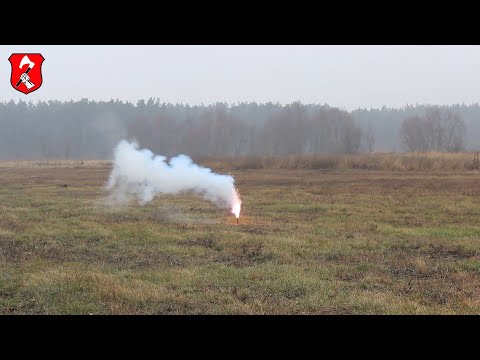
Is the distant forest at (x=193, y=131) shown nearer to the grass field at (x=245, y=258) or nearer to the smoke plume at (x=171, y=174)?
the smoke plume at (x=171, y=174)

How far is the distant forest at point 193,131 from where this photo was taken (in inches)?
3767

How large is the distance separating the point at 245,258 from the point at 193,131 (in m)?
84.4

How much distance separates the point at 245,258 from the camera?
14.8 m

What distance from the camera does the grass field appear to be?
34.9ft

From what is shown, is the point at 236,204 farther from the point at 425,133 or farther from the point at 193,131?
the point at 425,133

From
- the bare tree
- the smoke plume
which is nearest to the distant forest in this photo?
the bare tree

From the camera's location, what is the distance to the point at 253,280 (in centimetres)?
1228

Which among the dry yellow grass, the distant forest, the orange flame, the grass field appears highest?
the distant forest

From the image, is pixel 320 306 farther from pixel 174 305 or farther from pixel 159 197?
pixel 159 197

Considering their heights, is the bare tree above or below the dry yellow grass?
above

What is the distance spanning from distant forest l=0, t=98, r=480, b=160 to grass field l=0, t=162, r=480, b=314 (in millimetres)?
59158

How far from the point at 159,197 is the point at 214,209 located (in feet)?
26.8

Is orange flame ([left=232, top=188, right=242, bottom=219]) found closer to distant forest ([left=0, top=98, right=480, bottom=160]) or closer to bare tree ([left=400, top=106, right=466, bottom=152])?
distant forest ([left=0, top=98, right=480, bottom=160])

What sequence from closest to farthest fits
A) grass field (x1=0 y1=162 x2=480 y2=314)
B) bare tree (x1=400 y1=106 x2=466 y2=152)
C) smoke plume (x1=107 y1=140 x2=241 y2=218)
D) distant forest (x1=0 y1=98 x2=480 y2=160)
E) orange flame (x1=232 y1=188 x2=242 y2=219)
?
grass field (x1=0 y1=162 x2=480 y2=314) → orange flame (x1=232 y1=188 x2=242 y2=219) → smoke plume (x1=107 y1=140 x2=241 y2=218) → distant forest (x1=0 y1=98 x2=480 y2=160) → bare tree (x1=400 y1=106 x2=466 y2=152)
